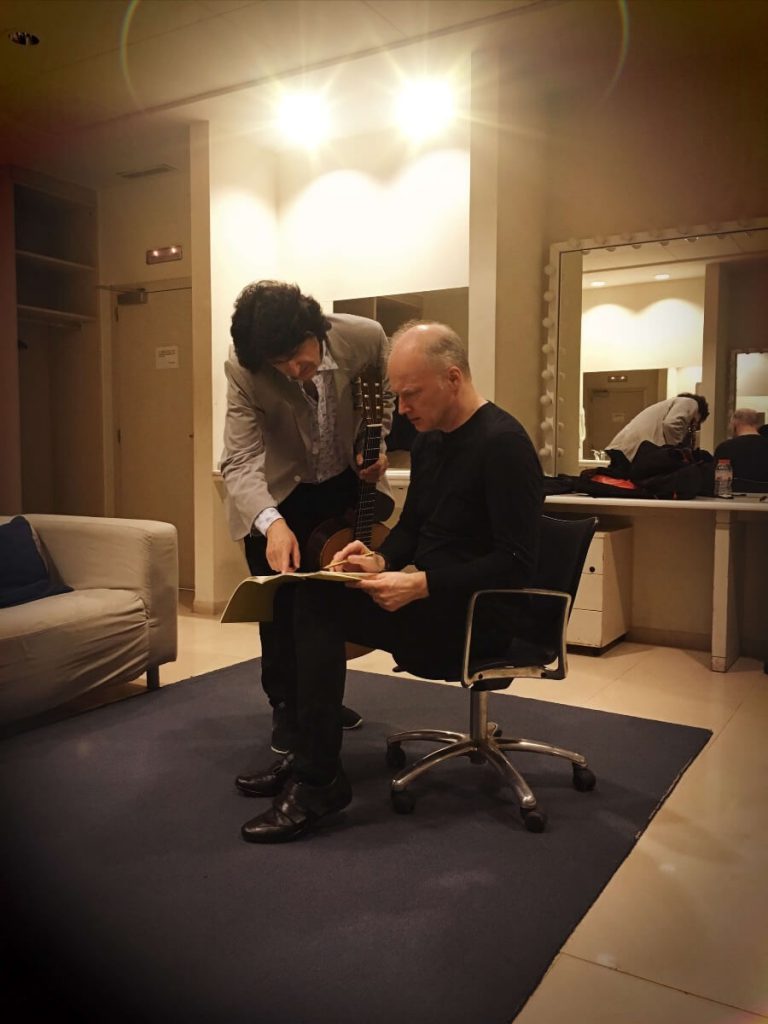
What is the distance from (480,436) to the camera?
2.02 metres

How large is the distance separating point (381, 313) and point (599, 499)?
5.53 ft

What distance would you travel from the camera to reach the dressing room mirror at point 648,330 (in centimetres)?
379

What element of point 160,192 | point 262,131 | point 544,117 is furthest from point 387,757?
point 160,192

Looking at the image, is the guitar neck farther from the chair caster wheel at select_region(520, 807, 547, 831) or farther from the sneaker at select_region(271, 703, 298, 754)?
the chair caster wheel at select_region(520, 807, 547, 831)

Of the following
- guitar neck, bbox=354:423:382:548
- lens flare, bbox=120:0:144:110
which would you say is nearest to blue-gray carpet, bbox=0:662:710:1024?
guitar neck, bbox=354:423:382:548

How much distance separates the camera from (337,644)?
1.96 m

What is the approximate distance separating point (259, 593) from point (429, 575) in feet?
1.49

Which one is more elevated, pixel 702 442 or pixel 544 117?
pixel 544 117

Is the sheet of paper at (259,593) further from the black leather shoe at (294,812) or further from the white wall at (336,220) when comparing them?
the white wall at (336,220)

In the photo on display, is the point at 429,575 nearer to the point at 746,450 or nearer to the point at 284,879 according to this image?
the point at 284,879

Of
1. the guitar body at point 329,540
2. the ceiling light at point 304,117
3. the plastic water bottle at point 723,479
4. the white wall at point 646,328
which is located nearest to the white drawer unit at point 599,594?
the plastic water bottle at point 723,479

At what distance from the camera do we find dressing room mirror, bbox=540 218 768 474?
12.4 ft

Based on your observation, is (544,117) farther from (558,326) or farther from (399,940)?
(399,940)

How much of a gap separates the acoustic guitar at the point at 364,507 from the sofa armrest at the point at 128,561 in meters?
0.93
